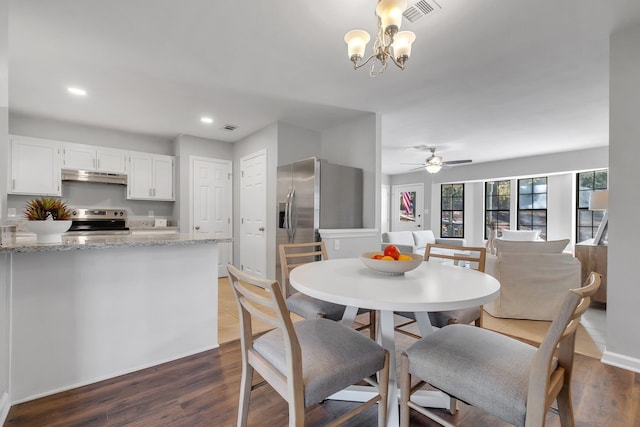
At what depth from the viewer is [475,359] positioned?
43.3 inches

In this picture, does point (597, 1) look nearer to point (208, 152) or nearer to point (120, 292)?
point (120, 292)

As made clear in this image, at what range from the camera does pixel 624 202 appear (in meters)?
2.09

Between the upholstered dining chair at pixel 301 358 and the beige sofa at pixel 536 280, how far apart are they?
97.5 inches

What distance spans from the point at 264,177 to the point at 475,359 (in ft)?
12.1

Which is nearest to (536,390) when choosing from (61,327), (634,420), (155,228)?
(634,420)

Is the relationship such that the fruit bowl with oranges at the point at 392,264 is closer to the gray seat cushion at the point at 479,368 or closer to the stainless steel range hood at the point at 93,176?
the gray seat cushion at the point at 479,368

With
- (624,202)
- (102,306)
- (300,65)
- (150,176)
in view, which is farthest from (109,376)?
(624,202)

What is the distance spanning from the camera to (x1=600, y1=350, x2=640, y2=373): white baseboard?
2.03m

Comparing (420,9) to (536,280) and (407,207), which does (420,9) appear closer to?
(536,280)

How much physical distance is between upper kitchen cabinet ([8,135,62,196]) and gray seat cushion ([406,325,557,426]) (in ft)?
16.2

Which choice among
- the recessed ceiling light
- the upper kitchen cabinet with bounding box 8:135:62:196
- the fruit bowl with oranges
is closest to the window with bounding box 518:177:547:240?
the fruit bowl with oranges

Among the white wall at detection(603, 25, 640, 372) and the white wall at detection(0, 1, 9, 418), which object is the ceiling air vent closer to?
the white wall at detection(603, 25, 640, 372)

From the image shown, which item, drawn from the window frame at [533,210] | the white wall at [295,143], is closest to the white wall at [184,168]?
the white wall at [295,143]

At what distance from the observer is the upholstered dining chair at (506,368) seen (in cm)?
90
